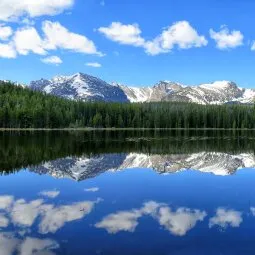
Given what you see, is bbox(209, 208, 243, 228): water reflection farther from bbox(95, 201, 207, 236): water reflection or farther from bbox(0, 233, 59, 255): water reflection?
bbox(0, 233, 59, 255): water reflection

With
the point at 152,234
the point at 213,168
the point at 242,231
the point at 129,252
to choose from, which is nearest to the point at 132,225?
the point at 152,234

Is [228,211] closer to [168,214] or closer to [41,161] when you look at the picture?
[168,214]

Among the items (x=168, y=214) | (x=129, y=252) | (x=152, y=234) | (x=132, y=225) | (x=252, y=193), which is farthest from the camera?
(x=252, y=193)

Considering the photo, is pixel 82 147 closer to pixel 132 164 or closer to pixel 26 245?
pixel 132 164

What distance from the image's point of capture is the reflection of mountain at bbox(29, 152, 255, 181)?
153 feet

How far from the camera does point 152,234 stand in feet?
71.1

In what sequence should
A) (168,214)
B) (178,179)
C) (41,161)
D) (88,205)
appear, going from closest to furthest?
(168,214) → (88,205) → (178,179) → (41,161)

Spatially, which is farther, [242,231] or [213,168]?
[213,168]

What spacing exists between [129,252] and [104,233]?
317 cm

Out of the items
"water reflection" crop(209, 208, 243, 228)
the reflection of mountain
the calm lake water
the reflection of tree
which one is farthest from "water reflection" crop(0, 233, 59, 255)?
the reflection of tree

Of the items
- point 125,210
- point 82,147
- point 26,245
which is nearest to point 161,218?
point 125,210

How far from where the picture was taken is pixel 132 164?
54750 mm

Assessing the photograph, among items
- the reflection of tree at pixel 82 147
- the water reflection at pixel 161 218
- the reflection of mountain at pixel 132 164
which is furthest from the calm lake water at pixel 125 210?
the reflection of tree at pixel 82 147

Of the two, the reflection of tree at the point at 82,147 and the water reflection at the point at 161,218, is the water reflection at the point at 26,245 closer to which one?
the water reflection at the point at 161,218
